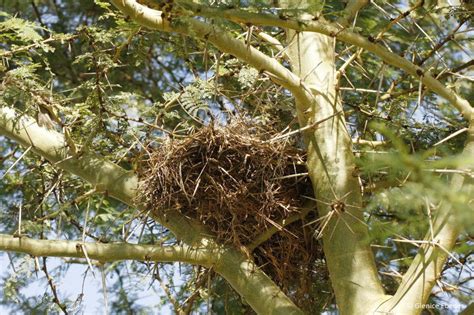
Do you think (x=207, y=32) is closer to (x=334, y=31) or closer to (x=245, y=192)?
(x=334, y=31)

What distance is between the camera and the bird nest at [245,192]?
4539 mm

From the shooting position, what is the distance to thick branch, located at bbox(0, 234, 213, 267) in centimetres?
409

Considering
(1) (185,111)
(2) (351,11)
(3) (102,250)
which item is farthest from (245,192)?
(2) (351,11)

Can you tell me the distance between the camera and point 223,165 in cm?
464

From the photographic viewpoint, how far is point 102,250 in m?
4.16

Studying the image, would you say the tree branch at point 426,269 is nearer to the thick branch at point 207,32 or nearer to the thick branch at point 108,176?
the thick branch at point 108,176

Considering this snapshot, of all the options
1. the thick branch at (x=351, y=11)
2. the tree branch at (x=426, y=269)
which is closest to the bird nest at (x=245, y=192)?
the thick branch at (x=351, y=11)

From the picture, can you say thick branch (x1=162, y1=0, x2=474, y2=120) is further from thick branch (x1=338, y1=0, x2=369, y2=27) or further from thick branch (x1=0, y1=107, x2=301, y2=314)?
thick branch (x1=0, y1=107, x2=301, y2=314)

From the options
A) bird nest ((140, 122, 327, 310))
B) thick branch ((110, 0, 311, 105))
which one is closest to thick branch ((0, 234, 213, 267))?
bird nest ((140, 122, 327, 310))

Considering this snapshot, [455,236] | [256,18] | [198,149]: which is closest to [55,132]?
[198,149]

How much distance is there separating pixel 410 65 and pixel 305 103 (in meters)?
0.75

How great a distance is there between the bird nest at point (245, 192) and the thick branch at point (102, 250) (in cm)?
25

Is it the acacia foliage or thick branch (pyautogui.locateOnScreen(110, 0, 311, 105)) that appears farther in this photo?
the acacia foliage

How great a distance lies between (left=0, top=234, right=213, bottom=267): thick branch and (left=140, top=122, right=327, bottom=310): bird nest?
0.25 metres
